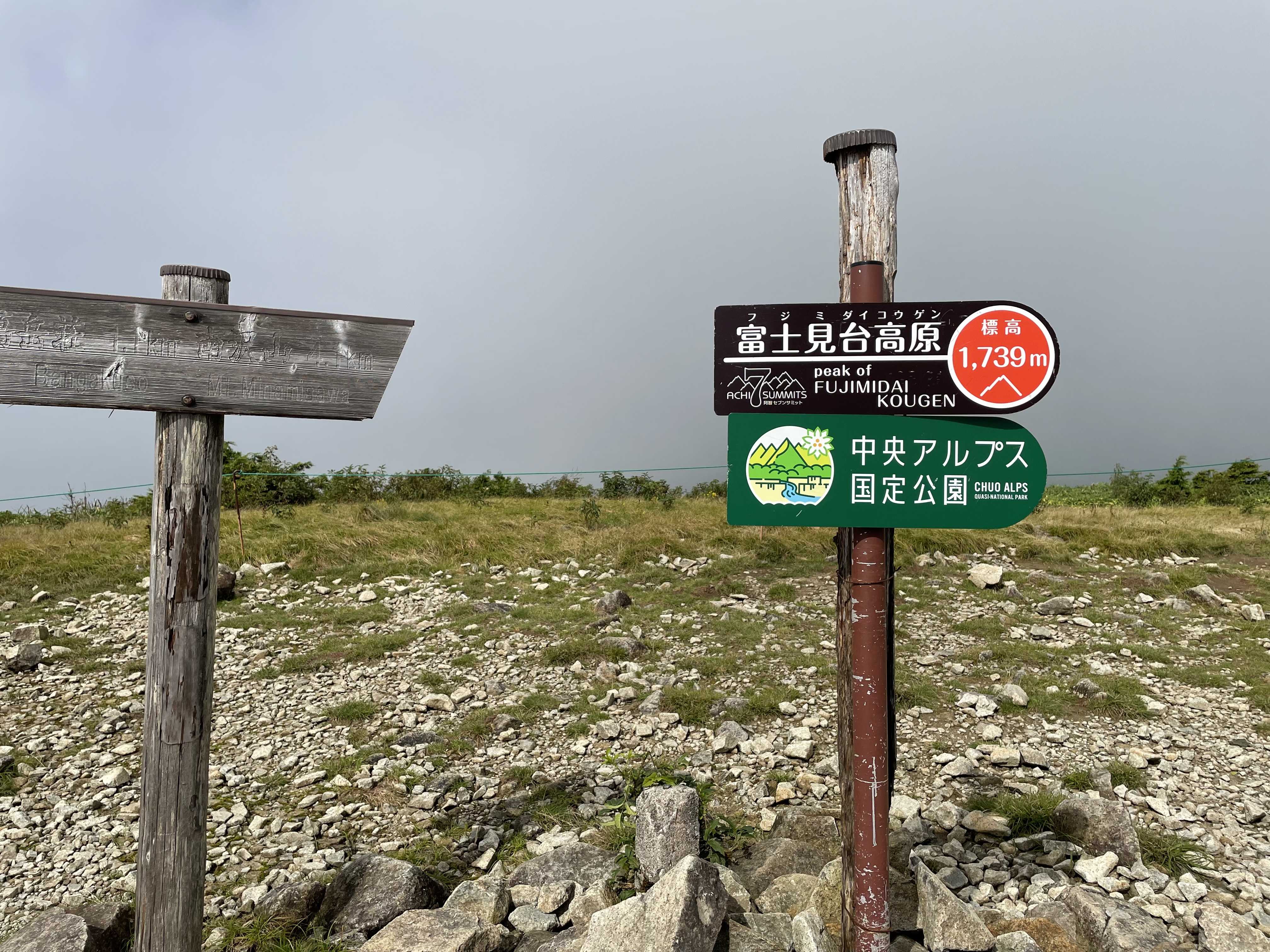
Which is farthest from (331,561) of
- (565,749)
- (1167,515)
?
(1167,515)

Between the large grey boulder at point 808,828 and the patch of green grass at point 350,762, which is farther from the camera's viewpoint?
the patch of green grass at point 350,762

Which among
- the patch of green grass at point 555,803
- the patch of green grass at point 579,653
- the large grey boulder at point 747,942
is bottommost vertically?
the patch of green grass at point 555,803

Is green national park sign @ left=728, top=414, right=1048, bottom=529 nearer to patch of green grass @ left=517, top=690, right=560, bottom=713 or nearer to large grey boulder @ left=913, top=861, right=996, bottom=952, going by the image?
large grey boulder @ left=913, top=861, right=996, bottom=952

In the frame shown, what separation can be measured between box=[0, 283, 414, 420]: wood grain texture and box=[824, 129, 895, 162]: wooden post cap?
2543mm

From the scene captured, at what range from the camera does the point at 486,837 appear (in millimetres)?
5262

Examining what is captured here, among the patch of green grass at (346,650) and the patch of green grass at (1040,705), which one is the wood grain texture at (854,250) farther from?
the patch of green grass at (346,650)

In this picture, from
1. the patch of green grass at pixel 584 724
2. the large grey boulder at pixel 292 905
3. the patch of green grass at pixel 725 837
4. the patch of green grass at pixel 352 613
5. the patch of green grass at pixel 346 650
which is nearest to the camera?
the large grey boulder at pixel 292 905

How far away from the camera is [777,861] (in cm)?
468

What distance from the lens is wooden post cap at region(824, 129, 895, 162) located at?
12.3 ft

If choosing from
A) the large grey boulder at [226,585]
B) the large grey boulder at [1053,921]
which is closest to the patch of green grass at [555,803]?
the large grey boulder at [1053,921]

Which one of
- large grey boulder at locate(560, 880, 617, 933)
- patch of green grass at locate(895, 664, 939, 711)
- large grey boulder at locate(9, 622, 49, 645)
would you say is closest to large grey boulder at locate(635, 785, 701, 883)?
large grey boulder at locate(560, 880, 617, 933)

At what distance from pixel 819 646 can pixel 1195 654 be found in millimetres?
4567

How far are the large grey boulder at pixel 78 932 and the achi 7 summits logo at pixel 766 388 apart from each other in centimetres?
458

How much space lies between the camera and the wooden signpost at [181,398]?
3.82 metres
